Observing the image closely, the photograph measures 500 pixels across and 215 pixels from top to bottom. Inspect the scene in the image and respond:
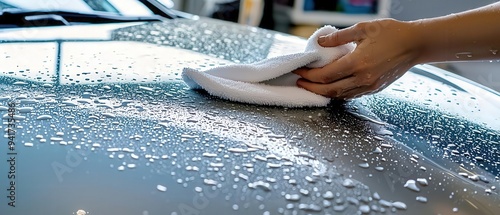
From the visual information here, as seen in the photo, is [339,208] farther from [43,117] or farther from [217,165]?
[43,117]

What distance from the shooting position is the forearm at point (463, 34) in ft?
3.32

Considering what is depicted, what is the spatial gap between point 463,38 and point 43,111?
65 cm

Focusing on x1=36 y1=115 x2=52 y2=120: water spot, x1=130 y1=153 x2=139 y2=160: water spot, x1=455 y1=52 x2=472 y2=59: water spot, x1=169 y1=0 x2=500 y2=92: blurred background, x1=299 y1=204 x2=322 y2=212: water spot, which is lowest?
x1=169 y1=0 x2=500 y2=92: blurred background

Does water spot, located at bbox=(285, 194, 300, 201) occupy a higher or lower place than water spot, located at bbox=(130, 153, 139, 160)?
lower

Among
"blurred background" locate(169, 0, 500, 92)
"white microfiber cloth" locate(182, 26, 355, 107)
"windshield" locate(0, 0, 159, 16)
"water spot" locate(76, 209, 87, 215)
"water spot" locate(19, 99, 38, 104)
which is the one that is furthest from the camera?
"blurred background" locate(169, 0, 500, 92)

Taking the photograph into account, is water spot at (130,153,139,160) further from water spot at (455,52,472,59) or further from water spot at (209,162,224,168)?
water spot at (455,52,472,59)

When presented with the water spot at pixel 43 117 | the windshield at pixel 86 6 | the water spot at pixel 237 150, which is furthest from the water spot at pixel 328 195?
the windshield at pixel 86 6

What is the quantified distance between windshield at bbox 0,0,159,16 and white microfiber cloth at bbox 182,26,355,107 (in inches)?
18.2

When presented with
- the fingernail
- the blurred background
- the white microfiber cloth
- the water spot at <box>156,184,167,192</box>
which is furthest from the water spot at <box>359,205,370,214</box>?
the blurred background

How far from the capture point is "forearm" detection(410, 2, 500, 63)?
101 cm

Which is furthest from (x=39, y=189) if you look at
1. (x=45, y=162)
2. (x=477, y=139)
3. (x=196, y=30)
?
(x=196, y=30)

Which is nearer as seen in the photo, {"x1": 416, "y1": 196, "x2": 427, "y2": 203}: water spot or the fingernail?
{"x1": 416, "y1": 196, "x2": 427, "y2": 203}: water spot

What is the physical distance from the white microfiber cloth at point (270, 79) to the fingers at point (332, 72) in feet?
0.06

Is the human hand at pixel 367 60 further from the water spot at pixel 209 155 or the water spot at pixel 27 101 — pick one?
the water spot at pixel 27 101
